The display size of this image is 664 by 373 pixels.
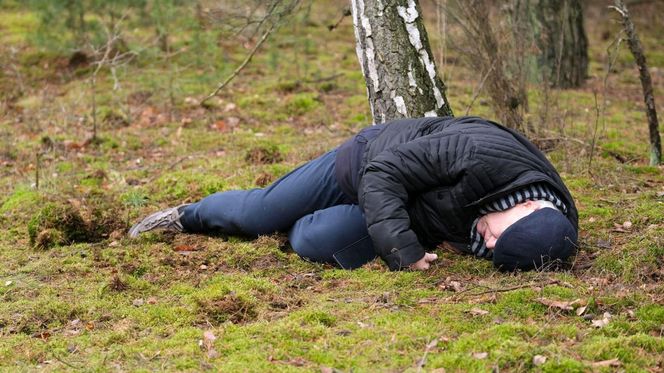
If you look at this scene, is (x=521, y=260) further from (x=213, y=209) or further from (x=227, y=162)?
(x=227, y=162)

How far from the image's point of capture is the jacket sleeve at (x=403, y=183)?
4469mm

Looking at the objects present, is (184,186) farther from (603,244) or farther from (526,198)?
(603,244)

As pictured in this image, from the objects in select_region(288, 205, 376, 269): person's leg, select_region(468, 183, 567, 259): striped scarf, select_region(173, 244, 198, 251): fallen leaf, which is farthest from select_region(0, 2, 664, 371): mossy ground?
select_region(468, 183, 567, 259): striped scarf

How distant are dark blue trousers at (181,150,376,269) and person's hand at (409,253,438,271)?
1.52 ft

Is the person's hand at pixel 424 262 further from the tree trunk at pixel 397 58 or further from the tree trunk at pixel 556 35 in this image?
the tree trunk at pixel 556 35

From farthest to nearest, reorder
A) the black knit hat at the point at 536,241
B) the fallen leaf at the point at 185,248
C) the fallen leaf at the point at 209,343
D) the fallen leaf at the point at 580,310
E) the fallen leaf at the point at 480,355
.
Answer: the fallen leaf at the point at 185,248
the black knit hat at the point at 536,241
the fallen leaf at the point at 580,310
the fallen leaf at the point at 209,343
the fallen leaf at the point at 480,355

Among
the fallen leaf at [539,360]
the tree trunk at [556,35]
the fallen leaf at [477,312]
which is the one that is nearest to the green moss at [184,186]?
the fallen leaf at [477,312]

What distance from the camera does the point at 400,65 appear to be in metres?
5.98

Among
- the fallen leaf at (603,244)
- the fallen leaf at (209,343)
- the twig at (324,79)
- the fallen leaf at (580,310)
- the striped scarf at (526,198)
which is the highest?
the striped scarf at (526,198)

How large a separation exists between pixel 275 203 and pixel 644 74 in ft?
11.1

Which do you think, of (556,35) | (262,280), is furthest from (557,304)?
(556,35)

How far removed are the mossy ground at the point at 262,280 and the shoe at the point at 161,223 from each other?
7cm

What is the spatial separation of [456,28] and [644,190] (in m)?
3.21

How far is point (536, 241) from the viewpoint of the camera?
4.28m
